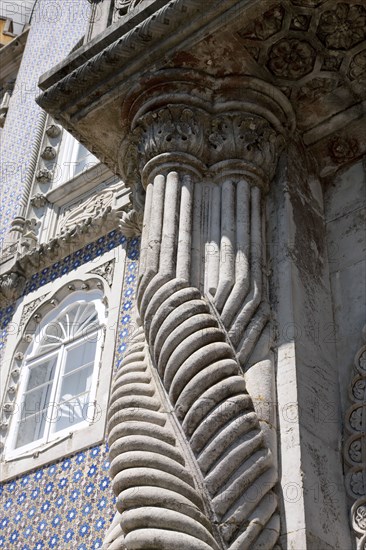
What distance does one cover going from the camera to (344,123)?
5.04m

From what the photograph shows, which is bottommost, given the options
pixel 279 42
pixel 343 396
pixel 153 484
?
pixel 153 484

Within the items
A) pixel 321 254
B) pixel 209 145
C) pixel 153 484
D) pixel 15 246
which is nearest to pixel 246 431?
pixel 153 484

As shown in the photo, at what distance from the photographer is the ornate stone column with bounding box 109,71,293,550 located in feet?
11.5

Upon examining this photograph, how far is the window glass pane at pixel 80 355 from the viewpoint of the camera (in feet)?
21.8

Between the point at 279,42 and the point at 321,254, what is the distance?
1154 millimetres

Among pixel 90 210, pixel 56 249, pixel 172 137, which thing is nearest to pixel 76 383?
pixel 56 249

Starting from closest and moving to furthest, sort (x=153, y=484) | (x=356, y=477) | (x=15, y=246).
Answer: (x=153, y=484) → (x=356, y=477) → (x=15, y=246)

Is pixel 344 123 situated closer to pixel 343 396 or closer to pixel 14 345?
pixel 343 396

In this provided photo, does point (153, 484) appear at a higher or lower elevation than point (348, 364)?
lower

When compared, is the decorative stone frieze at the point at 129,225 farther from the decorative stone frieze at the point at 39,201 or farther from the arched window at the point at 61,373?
the decorative stone frieze at the point at 39,201

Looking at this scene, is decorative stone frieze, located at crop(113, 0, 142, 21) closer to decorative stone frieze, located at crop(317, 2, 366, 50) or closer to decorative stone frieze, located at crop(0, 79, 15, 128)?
decorative stone frieze, located at crop(317, 2, 366, 50)

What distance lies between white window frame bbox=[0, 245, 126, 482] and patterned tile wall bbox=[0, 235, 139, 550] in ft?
0.23

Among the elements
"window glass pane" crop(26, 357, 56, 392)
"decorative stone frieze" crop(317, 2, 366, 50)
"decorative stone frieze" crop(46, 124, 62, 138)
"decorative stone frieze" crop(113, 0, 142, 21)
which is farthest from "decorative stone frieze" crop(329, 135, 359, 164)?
"decorative stone frieze" crop(46, 124, 62, 138)

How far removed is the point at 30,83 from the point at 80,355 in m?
4.76
